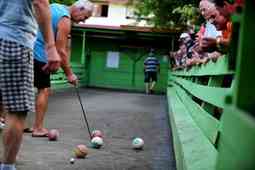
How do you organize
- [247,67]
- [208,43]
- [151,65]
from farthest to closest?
[151,65], [208,43], [247,67]

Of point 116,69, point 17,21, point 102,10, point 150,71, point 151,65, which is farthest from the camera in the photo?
point 102,10

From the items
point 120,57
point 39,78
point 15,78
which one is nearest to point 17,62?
point 15,78

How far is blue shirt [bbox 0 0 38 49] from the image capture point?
12.8 ft

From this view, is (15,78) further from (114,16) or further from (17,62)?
(114,16)

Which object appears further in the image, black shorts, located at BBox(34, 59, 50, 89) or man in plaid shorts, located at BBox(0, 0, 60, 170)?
black shorts, located at BBox(34, 59, 50, 89)

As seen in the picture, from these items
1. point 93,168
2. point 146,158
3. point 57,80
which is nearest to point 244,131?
point 93,168

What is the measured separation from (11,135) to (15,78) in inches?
15.2

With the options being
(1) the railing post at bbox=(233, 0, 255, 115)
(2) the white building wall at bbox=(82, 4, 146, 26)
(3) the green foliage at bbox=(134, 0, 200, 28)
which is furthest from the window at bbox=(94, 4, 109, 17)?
(1) the railing post at bbox=(233, 0, 255, 115)

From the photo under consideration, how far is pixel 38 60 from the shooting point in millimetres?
6957

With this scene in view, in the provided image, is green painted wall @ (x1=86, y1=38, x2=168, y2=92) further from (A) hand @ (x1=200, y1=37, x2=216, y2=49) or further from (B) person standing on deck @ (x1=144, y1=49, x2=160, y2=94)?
(A) hand @ (x1=200, y1=37, x2=216, y2=49)

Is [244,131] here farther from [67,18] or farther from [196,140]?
[67,18]

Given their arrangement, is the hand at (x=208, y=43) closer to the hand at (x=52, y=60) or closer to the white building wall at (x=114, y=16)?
the hand at (x=52, y=60)

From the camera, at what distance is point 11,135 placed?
151 inches

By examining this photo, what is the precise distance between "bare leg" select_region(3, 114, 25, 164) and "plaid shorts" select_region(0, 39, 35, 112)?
0.07 meters
